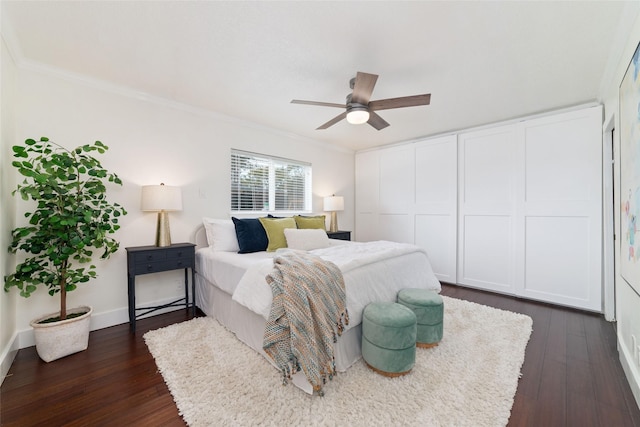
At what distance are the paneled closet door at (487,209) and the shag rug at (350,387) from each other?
1.55m

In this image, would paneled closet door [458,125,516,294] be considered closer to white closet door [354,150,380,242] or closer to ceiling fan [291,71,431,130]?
white closet door [354,150,380,242]

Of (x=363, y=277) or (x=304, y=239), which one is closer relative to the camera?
(x=363, y=277)

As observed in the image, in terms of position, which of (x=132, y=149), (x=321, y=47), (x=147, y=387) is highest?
(x=321, y=47)

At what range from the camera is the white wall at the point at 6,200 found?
1901 mm

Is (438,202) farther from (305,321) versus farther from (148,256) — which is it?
(148,256)

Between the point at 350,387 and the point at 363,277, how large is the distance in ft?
2.55

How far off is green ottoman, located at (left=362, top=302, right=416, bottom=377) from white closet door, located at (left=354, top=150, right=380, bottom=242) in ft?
11.1

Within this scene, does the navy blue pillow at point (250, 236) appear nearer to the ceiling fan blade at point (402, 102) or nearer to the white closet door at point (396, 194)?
the ceiling fan blade at point (402, 102)

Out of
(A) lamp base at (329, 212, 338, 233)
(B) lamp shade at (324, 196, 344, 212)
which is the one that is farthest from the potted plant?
(A) lamp base at (329, 212, 338, 233)

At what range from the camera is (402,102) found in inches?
90.1

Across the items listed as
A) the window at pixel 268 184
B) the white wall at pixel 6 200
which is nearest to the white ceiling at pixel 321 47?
the white wall at pixel 6 200

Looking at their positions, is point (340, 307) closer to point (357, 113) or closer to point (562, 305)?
point (357, 113)

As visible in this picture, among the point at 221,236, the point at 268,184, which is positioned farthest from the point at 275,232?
the point at 268,184

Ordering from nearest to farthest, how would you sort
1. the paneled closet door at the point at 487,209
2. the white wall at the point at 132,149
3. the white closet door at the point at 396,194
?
the white wall at the point at 132,149 → the paneled closet door at the point at 487,209 → the white closet door at the point at 396,194
